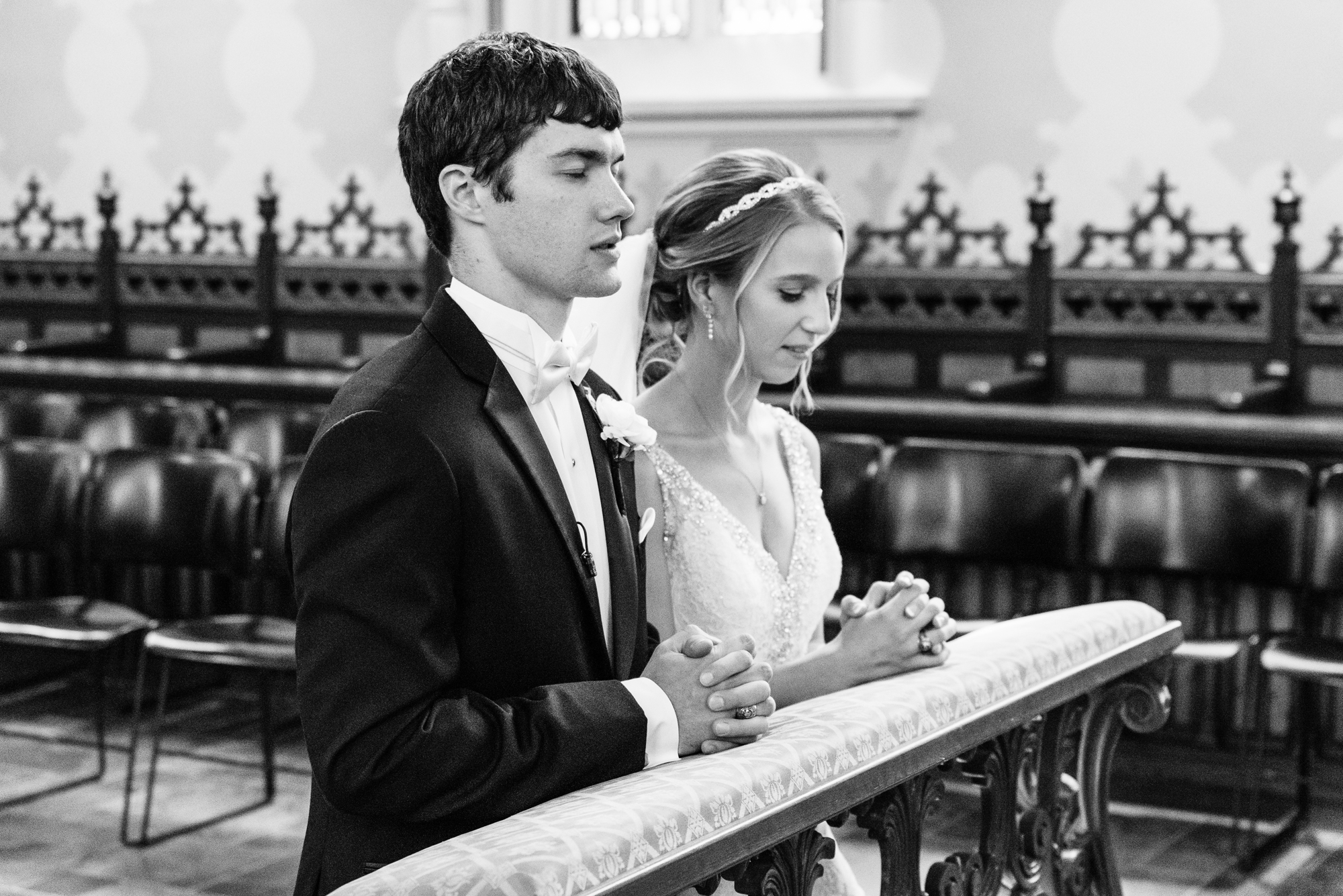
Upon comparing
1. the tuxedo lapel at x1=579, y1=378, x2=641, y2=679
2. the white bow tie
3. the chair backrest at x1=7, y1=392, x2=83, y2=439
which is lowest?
the chair backrest at x1=7, y1=392, x2=83, y2=439

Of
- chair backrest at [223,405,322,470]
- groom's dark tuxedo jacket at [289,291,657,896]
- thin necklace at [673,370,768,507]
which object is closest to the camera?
groom's dark tuxedo jacket at [289,291,657,896]

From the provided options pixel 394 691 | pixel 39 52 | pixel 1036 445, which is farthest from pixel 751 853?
pixel 39 52

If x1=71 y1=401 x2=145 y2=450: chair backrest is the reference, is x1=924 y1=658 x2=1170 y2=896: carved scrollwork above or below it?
below

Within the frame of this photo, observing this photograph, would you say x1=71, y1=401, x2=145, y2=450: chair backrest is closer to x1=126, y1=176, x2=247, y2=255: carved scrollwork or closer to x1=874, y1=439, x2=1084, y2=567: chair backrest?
x1=126, y1=176, x2=247, y2=255: carved scrollwork

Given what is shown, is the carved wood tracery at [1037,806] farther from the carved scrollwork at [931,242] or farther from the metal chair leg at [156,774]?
the carved scrollwork at [931,242]

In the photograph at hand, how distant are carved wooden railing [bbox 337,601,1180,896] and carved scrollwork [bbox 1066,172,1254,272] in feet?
14.3

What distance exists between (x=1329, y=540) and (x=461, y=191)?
3379 mm

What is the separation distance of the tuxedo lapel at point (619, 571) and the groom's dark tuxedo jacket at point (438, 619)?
2.0 inches

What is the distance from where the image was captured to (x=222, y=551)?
470 cm

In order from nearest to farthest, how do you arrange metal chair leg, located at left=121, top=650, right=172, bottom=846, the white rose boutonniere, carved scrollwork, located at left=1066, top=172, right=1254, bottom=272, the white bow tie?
the white bow tie → the white rose boutonniere → metal chair leg, located at left=121, top=650, right=172, bottom=846 → carved scrollwork, located at left=1066, top=172, right=1254, bottom=272

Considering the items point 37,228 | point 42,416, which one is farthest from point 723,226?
point 37,228

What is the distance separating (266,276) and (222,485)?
3.40 meters

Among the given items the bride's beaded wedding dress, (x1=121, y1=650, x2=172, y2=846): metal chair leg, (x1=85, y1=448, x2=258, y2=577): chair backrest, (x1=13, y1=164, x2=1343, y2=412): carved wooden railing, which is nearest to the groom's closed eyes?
the bride's beaded wedding dress

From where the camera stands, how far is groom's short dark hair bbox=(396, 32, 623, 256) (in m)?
1.45
